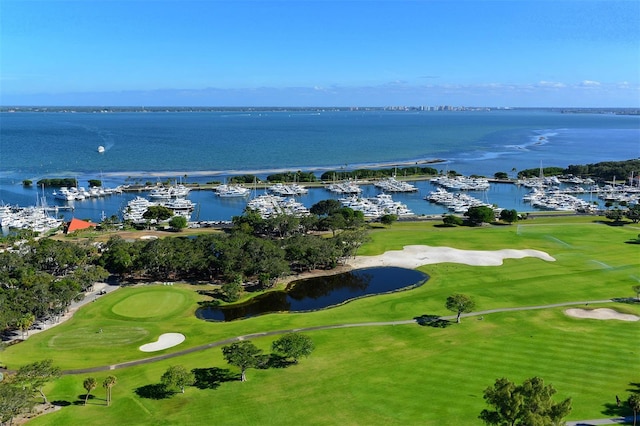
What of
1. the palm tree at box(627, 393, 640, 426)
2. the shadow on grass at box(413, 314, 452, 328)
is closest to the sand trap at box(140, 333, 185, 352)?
the shadow on grass at box(413, 314, 452, 328)

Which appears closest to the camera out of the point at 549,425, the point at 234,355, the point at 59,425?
the point at 549,425

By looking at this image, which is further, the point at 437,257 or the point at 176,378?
the point at 437,257

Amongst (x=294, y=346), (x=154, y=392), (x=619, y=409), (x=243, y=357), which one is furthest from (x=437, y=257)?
(x=154, y=392)

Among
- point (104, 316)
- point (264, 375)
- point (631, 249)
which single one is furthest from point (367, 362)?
point (631, 249)

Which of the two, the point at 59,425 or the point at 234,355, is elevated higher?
the point at 234,355

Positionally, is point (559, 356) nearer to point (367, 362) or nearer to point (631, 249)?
point (367, 362)

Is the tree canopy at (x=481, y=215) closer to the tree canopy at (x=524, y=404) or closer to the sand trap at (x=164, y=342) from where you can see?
the sand trap at (x=164, y=342)

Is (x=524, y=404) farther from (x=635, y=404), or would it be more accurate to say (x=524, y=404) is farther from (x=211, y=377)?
(x=211, y=377)
